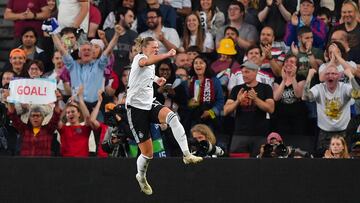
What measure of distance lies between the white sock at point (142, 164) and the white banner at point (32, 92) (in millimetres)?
3088

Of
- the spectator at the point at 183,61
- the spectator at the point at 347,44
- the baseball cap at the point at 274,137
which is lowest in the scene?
the baseball cap at the point at 274,137

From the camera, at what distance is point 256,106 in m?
17.1

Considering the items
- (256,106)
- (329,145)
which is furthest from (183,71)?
(329,145)

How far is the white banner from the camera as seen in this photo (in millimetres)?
17281

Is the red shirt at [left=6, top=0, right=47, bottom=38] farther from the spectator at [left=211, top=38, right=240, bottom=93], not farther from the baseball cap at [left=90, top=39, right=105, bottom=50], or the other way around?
the spectator at [left=211, top=38, right=240, bottom=93]

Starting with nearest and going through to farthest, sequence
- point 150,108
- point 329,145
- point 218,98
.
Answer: point 150,108 → point 329,145 → point 218,98

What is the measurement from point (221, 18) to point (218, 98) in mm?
2401

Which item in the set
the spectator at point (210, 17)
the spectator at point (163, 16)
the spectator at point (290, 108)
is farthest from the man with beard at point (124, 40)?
the spectator at point (290, 108)

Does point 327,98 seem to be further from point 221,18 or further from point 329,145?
point 221,18

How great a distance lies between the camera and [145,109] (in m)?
14.5

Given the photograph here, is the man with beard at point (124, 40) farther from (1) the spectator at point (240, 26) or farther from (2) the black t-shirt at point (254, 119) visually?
(2) the black t-shirt at point (254, 119)

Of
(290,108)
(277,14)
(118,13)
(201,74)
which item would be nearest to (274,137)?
(290,108)

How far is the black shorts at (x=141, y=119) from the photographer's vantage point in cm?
1457

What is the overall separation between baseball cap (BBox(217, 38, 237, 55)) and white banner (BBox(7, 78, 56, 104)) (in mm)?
3015
